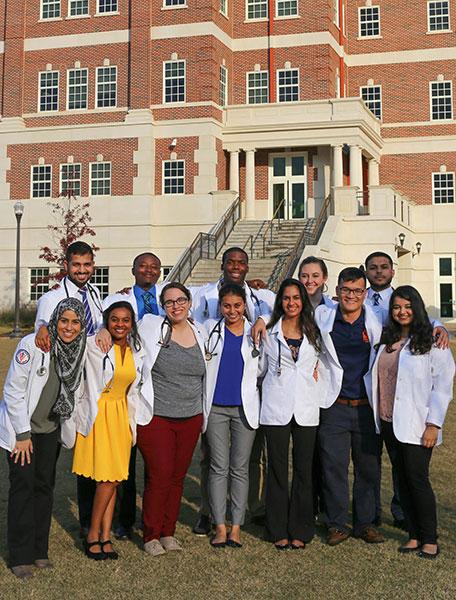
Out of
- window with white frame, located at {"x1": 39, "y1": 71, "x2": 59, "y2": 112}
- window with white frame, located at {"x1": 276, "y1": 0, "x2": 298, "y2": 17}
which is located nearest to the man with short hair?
window with white frame, located at {"x1": 39, "y1": 71, "x2": 59, "y2": 112}

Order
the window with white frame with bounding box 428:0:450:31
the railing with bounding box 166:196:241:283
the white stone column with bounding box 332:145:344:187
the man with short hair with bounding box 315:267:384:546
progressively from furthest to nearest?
the window with white frame with bounding box 428:0:450:31, the white stone column with bounding box 332:145:344:187, the railing with bounding box 166:196:241:283, the man with short hair with bounding box 315:267:384:546

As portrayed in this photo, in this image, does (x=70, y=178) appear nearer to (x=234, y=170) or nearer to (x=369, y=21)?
(x=234, y=170)

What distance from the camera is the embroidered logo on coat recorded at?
536cm

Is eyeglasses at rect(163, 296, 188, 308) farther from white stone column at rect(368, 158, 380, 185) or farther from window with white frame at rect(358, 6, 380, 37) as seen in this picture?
window with white frame at rect(358, 6, 380, 37)

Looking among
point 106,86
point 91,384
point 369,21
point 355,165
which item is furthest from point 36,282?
point 91,384

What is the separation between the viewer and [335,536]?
6.08m

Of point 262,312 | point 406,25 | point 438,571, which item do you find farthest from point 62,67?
point 438,571

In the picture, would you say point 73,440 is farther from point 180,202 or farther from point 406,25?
point 406,25

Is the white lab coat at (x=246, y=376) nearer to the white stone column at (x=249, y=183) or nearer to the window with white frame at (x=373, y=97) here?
the white stone column at (x=249, y=183)

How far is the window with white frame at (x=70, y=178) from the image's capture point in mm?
30150

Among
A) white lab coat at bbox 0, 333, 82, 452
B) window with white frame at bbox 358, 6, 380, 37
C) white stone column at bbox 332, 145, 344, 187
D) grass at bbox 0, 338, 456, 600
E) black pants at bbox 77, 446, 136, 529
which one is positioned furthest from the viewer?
window with white frame at bbox 358, 6, 380, 37

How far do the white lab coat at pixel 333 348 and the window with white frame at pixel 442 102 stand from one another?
1144 inches

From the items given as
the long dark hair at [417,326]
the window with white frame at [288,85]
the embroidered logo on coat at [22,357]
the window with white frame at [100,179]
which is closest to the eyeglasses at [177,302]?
Answer: the embroidered logo on coat at [22,357]

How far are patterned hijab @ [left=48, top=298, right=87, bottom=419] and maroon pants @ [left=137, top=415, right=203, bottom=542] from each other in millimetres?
669
